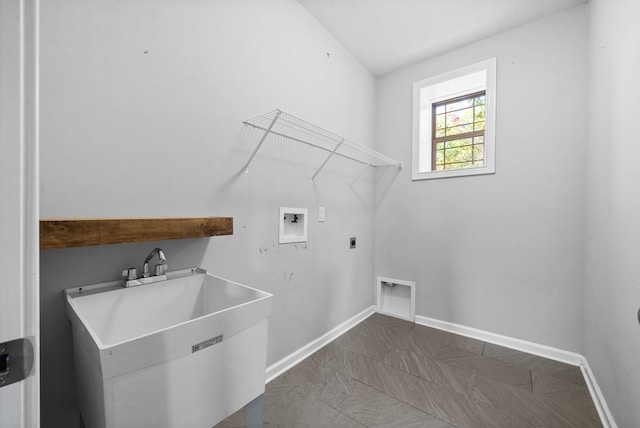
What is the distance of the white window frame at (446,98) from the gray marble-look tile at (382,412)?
6.01 feet

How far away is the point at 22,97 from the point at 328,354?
2.11 m

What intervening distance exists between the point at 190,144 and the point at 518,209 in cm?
237

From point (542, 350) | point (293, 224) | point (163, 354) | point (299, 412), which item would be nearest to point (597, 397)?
point (542, 350)

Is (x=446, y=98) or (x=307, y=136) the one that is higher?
(x=446, y=98)

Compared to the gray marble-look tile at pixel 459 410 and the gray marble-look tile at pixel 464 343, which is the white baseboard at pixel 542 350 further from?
the gray marble-look tile at pixel 459 410

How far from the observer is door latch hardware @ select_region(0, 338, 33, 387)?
1.22 ft

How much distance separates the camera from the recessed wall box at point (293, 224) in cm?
182

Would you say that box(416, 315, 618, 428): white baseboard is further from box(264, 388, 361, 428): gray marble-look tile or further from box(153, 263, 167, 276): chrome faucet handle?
box(153, 263, 167, 276): chrome faucet handle

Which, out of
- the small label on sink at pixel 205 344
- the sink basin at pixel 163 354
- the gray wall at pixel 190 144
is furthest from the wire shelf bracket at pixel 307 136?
the small label on sink at pixel 205 344

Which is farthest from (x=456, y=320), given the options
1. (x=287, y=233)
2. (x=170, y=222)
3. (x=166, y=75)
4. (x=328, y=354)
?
(x=166, y=75)

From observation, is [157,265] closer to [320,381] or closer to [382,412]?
[320,381]

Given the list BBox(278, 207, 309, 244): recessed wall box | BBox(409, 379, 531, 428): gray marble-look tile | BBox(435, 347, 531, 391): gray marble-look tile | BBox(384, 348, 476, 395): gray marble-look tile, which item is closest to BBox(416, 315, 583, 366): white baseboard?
BBox(435, 347, 531, 391): gray marble-look tile

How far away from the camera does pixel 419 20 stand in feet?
6.79

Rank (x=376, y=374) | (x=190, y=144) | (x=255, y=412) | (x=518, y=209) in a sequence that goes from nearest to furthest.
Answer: (x=255, y=412) < (x=190, y=144) < (x=376, y=374) < (x=518, y=209)
